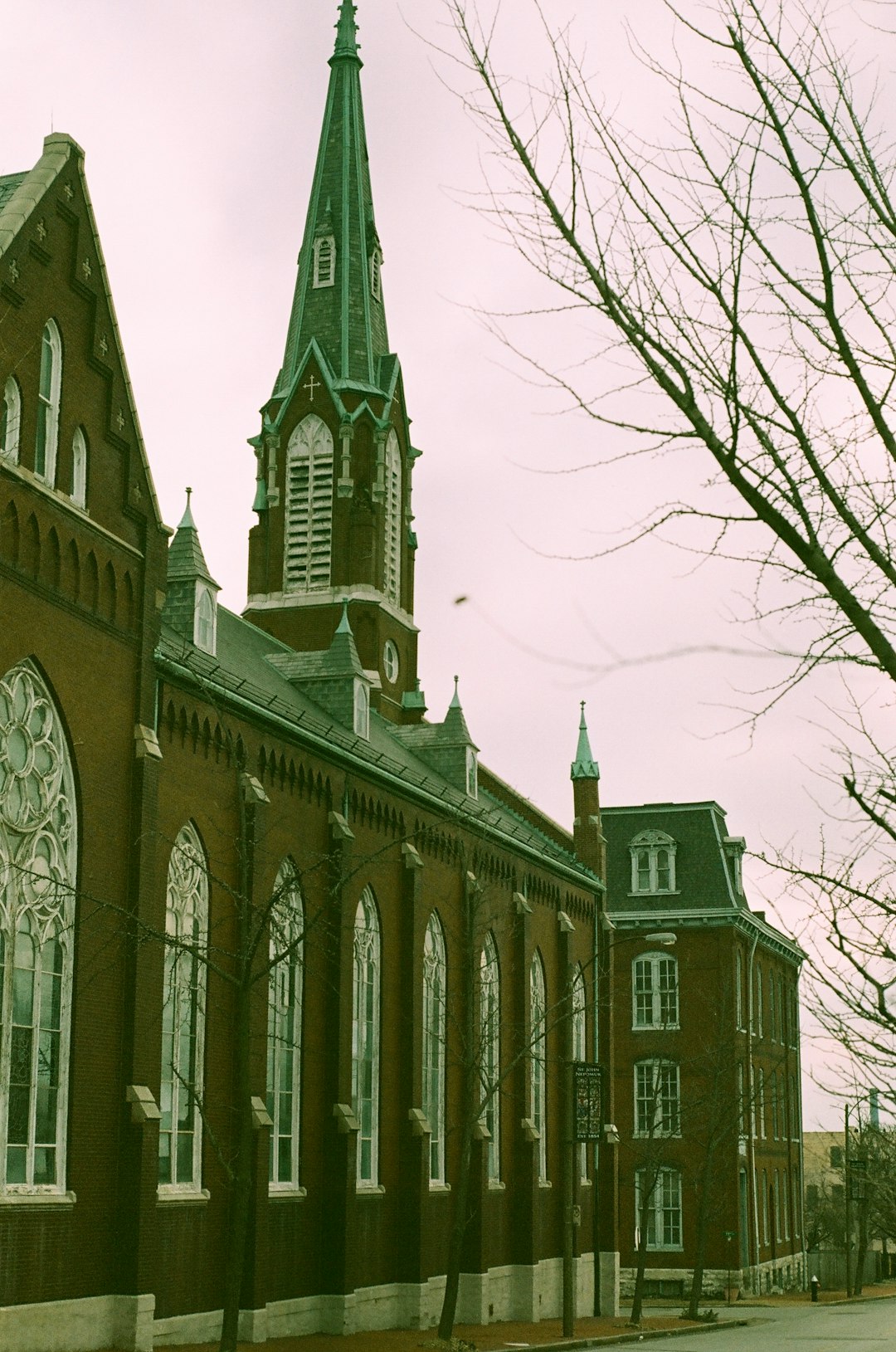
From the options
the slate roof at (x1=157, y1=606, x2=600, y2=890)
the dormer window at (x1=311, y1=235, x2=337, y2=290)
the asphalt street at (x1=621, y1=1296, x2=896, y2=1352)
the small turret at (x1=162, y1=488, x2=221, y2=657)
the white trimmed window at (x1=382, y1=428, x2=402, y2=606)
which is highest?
the dormer window at (x1=311, y1=235, x2=337, y2=290)

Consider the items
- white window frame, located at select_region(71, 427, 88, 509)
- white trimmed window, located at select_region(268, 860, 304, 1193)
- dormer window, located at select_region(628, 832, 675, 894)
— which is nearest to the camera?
white window frame, located at select_region(71, 427, 88, 509)

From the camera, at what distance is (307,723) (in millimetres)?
31922

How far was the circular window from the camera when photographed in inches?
1929

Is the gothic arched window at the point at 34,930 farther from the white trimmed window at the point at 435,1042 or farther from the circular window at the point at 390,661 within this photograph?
the circular window at the point at 390,661

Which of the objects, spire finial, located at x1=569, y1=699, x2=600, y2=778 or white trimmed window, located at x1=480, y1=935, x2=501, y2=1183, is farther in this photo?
spire finial, located at x1=569, y1=699, x2=600, y2=778

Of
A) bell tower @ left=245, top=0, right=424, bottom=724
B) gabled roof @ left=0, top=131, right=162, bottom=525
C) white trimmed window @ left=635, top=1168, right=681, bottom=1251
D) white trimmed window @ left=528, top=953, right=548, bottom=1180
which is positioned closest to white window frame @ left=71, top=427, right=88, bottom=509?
gabled roof @ left=0, top=131, right=162, bottom=525

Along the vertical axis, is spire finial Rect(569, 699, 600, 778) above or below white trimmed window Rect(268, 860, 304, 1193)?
above

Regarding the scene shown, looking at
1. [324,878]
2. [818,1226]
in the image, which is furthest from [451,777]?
[818,1226]

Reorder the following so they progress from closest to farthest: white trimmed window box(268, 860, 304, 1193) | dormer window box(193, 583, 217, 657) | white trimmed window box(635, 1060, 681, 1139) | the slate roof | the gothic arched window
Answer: the gothic arched window → the slate roof → white trimmed window box(268, 860, 304, 1193) → dormer window box(193, 583, 217, 657) → white trimmed window box(635, 1060, 681, 1139)

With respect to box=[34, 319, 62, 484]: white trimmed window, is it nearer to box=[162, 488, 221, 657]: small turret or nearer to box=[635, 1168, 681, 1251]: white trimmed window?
box=[162, 488, 221, 657]: small turret

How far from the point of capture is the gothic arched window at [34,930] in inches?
838

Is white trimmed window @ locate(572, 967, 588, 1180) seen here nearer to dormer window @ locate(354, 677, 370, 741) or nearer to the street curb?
the street curb

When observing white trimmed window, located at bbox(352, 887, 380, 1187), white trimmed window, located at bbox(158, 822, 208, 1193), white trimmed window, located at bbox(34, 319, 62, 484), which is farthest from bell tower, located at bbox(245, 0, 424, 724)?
white trimmed window, located at bbox(34, 319, 62, 484)

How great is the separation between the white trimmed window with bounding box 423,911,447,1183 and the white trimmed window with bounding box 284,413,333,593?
47.4 feet
